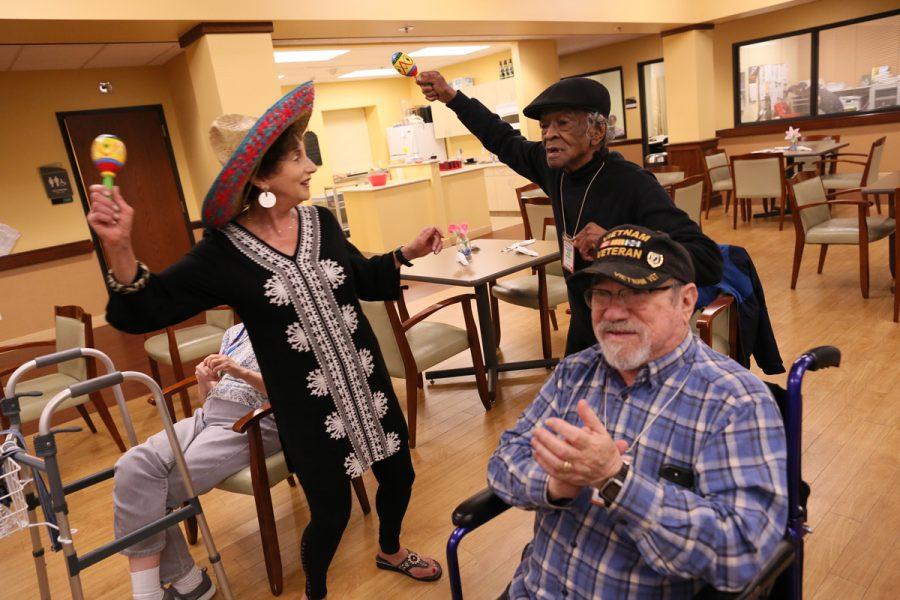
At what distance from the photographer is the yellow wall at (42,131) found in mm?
6301

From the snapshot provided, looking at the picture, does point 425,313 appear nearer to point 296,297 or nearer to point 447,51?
point 296,297

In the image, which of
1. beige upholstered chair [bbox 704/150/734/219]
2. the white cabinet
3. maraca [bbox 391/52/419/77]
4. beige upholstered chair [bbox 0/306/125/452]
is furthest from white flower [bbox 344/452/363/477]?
the white cabinet

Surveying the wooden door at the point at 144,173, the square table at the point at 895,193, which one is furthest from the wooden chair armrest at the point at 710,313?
the wooden door at the point at 144,173

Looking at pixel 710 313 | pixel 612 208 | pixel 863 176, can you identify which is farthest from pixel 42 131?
pixel 863 176

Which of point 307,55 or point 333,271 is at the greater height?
point 307,55

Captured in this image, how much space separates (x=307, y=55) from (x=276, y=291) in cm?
731

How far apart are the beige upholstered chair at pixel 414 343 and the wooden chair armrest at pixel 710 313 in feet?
4.34

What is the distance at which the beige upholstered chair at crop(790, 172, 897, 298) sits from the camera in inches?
164

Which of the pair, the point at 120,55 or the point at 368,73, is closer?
the point at 120,55

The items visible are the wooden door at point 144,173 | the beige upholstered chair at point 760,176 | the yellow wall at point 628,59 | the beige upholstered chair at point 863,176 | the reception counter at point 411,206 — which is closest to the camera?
the beige upholstered chair at point 863,176

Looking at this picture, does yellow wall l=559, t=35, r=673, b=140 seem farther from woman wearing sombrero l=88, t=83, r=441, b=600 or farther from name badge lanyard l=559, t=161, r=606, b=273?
woman wearing sombrero l=88, t=83, r=441, b=600

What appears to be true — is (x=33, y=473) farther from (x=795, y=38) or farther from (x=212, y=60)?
(x=795, y=38)

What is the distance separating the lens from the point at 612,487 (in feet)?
3.34

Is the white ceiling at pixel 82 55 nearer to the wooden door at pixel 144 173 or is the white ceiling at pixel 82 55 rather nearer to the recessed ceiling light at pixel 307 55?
the wooden door at pixel 144 173
